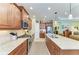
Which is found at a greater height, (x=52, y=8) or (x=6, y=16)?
(x=52, y=8)

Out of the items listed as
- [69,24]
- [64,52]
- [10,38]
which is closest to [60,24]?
[69,24]

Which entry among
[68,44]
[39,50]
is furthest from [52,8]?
[68,44]

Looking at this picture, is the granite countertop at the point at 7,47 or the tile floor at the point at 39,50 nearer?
the granite countertop at the point at 7,47

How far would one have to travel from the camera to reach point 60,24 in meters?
15.4

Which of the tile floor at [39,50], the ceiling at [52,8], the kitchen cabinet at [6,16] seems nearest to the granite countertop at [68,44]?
the kitchen cabinet at [6,16]

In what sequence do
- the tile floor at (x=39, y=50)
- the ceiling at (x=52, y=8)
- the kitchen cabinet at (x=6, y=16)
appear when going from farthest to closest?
the tile floor at (x=39, y=50) < the ceiling at (x=52, y=8) < the kitchen cabinet at (x=6, y=16)

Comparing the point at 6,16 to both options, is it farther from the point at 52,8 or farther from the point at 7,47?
the point at 52,8

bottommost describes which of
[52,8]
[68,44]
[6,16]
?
[68,44]

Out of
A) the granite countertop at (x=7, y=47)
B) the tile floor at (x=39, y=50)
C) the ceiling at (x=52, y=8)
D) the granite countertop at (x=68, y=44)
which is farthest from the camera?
the tile floor at (x=39, y=50)

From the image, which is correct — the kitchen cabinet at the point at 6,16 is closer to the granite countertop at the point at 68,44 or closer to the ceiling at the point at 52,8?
the granite countertop at the point at 68,44
